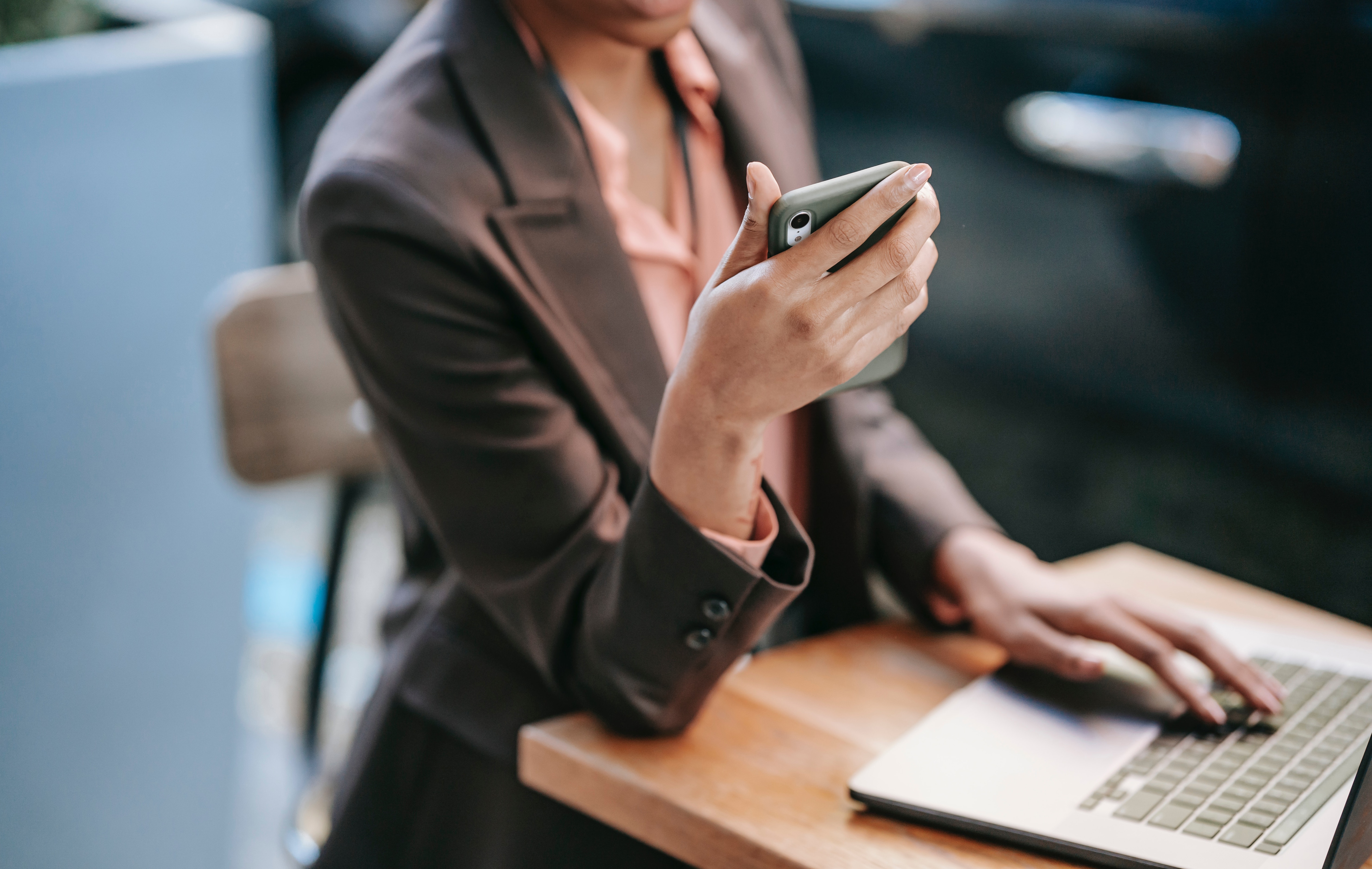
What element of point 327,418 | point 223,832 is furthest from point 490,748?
point 223,832

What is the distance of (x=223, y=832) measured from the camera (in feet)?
5.19

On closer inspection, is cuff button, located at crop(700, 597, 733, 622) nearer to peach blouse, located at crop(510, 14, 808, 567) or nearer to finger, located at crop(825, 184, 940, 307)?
peach blouse, located at crop(510, 14, 808, 567)

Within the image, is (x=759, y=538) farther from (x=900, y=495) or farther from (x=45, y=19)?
(x=45, y=19)

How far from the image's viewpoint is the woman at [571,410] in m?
0.74

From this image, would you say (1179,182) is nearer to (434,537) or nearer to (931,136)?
(931,136)

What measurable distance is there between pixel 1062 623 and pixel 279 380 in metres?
0.88

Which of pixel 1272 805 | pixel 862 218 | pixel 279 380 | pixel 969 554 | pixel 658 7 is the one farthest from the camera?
pixel 279 380

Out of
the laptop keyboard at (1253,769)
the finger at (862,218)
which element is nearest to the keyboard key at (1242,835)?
the laptop keyboard at (1253,769)

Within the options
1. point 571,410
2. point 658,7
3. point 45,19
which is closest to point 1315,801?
point 571,410

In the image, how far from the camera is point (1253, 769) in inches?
28.5

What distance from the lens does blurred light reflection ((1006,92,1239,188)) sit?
197cm

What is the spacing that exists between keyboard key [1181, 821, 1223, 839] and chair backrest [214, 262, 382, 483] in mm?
909

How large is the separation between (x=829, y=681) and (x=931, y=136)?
166 centimetres

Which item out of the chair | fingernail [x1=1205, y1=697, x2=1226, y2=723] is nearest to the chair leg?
the chair
